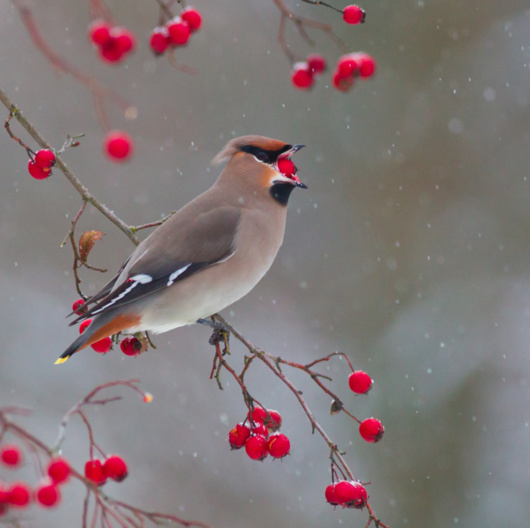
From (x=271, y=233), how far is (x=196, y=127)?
406cm

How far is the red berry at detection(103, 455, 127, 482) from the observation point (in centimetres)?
164

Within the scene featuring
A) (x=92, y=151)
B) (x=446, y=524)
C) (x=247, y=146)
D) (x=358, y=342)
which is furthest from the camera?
(x=92, y=151)

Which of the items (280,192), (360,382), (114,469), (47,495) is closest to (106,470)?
(114,469)

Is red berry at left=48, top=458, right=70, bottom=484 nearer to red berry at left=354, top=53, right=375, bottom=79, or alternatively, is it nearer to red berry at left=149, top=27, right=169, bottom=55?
red berry at left=149, top=27, right=169, bottom=55

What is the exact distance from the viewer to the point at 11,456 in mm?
1467

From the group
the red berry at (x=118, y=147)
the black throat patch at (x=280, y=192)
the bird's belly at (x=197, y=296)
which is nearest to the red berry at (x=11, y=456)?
the red berry at (x=118, y=147)

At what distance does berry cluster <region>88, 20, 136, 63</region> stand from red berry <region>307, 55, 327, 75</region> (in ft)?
2.89

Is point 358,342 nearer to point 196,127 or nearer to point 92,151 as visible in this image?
point 196,127

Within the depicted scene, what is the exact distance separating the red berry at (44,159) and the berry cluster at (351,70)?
0.79 meters

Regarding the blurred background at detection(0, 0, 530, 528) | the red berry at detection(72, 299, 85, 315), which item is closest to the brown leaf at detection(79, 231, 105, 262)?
the red berry at detection(72, 299, 85, 315)

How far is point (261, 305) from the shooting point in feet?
21.2

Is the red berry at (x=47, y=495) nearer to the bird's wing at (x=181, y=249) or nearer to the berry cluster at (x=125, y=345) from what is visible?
the berry cluster at (x=125, y=345)

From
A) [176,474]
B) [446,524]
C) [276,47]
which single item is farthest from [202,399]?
[276,47]

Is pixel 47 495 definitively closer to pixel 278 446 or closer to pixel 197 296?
pixel 278 446
